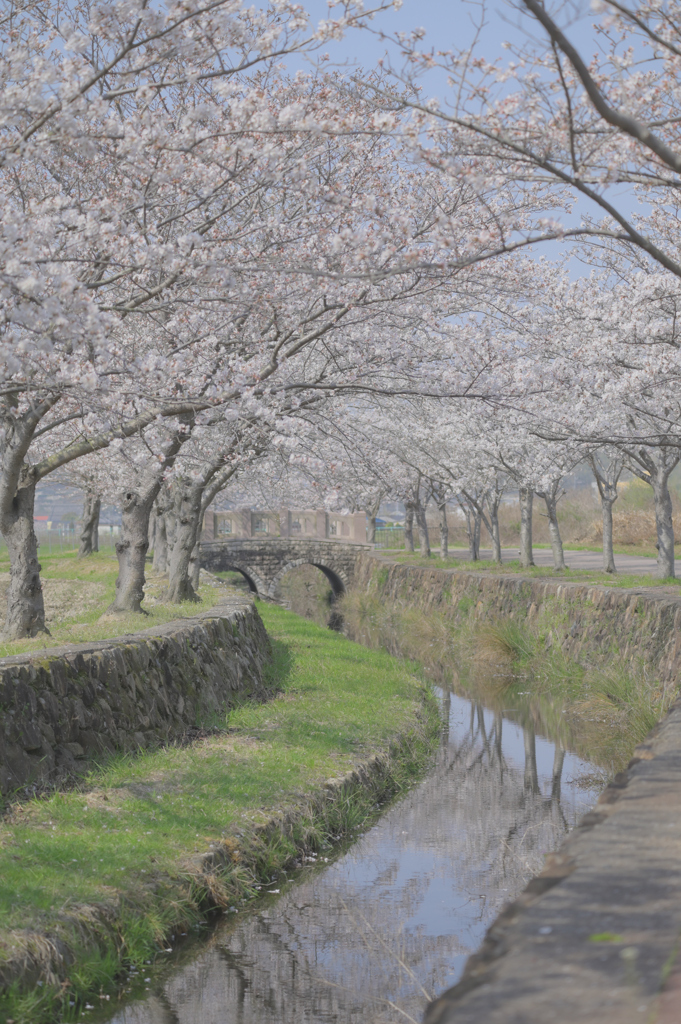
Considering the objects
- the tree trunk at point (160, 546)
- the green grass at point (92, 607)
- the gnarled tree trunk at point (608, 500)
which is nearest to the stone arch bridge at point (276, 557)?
the green grass at point (92, 607)

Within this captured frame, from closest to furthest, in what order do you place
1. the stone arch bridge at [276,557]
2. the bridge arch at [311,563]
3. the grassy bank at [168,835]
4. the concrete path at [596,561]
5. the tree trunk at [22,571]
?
the grassy bank at [168,835], the tree trunk at [22,571], the concrete path at [596,561], the stone arch bridge at [276,557], the bridge arch at [311,563]

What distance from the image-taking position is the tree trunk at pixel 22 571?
10.9 m

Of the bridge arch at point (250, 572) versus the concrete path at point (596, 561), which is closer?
the concrete path at point (596, 561)

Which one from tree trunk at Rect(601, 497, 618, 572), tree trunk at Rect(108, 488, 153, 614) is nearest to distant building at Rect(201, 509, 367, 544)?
tree trunk at Rect(601, 497, 618, 572)

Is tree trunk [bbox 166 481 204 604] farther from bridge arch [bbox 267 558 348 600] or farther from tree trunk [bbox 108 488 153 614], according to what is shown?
bridge arch [bbox 267 558 348 600]

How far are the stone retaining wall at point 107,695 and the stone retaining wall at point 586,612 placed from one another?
6.13m

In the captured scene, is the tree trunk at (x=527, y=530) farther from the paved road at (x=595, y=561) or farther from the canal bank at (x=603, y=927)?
the canal bank at (x=603, y=927)

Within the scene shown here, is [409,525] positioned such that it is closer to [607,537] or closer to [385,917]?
[607,537]

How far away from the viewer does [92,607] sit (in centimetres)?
2095

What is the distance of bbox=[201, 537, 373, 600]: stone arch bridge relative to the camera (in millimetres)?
39312

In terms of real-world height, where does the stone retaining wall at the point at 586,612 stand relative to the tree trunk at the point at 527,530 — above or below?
below

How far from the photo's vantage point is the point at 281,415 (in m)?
11.9

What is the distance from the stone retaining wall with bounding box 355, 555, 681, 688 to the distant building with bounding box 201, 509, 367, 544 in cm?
1599

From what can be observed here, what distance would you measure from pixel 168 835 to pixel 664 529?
1501cm
